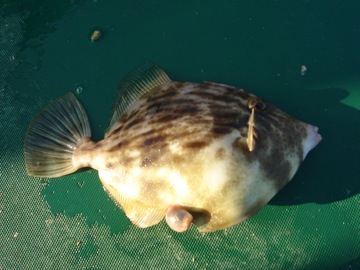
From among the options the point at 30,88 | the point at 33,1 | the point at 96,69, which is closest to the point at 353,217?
the point at 96,69

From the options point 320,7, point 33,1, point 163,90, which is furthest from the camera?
point 33,1

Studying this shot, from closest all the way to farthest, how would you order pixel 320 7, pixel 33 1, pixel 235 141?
pixel 235 141 < pixel 320 7 < pixel 33 1

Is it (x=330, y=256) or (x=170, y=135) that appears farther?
(x=330, y=256)

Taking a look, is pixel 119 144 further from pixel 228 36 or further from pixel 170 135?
pixel 228 36

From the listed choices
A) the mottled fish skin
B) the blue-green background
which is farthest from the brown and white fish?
the blue-green background

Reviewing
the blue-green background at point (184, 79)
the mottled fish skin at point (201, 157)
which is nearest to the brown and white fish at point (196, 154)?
the mottled fish skin at point (201, 157)

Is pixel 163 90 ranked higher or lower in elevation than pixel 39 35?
lower

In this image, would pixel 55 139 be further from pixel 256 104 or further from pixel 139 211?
pixel 256 104

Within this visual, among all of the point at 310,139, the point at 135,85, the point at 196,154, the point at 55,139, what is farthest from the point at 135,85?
the point at 310,139
